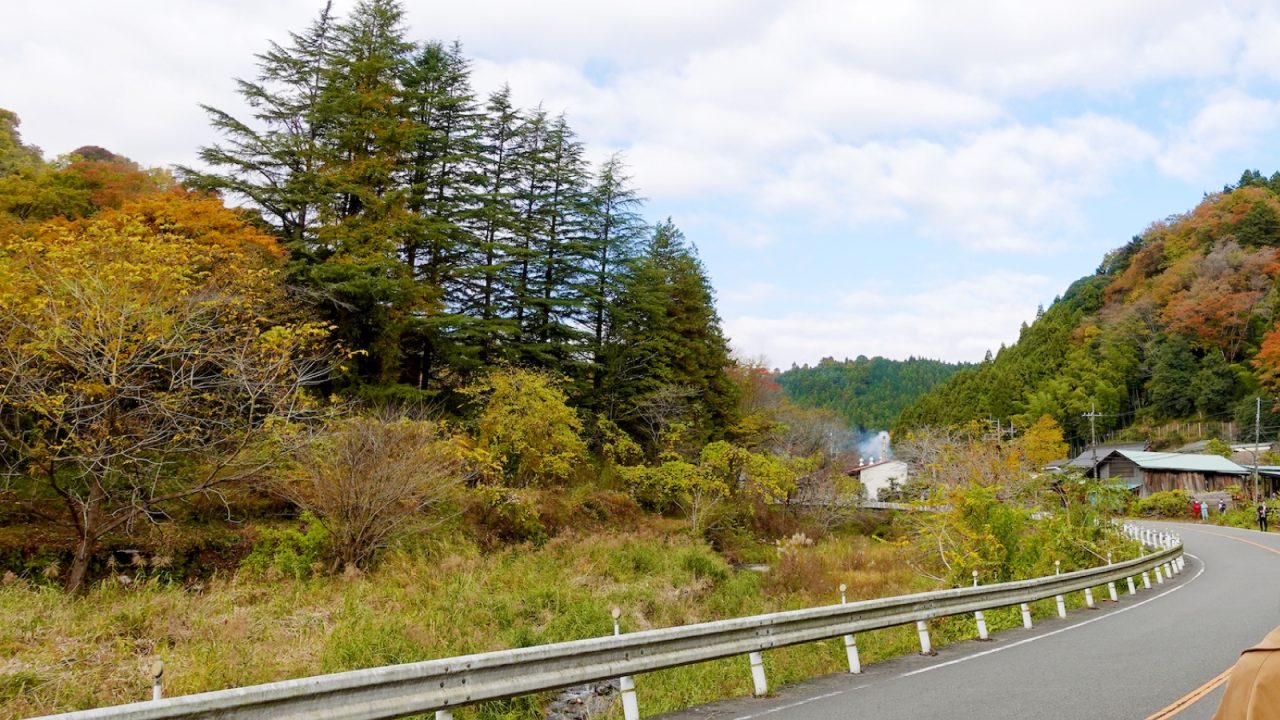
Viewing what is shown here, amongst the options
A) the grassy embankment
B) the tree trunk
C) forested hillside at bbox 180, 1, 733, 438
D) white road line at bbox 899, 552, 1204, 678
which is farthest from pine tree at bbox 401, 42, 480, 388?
white road line at bbox 899, 552, 1204, 678

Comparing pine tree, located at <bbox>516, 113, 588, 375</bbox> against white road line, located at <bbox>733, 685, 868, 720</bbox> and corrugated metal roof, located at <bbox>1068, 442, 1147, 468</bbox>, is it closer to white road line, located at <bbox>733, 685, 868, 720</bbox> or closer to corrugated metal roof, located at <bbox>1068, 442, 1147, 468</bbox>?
white road line, located at <bbox>733, 685, 868, 720</bbox>

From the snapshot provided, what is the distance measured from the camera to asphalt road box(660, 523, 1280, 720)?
800 cm

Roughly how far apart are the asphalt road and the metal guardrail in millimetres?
567

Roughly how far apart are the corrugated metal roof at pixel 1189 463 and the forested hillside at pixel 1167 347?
14.7 meters

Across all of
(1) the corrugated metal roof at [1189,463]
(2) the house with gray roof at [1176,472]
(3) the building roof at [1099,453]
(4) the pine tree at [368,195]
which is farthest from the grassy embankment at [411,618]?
(3) the building roof at [1099,453]

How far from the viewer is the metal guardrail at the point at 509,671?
5164 millimetres

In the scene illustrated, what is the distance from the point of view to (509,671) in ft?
22.5

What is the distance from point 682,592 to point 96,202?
83.6 ft

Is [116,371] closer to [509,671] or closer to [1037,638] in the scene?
[509,671]

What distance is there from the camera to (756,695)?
8.87 meters

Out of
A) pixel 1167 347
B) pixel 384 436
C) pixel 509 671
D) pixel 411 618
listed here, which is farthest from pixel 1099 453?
pixel 509 671

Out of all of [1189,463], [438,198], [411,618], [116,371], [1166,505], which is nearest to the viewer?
[411,618]

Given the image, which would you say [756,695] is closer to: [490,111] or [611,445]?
[611,445]

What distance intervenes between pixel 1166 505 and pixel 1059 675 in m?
64.0
